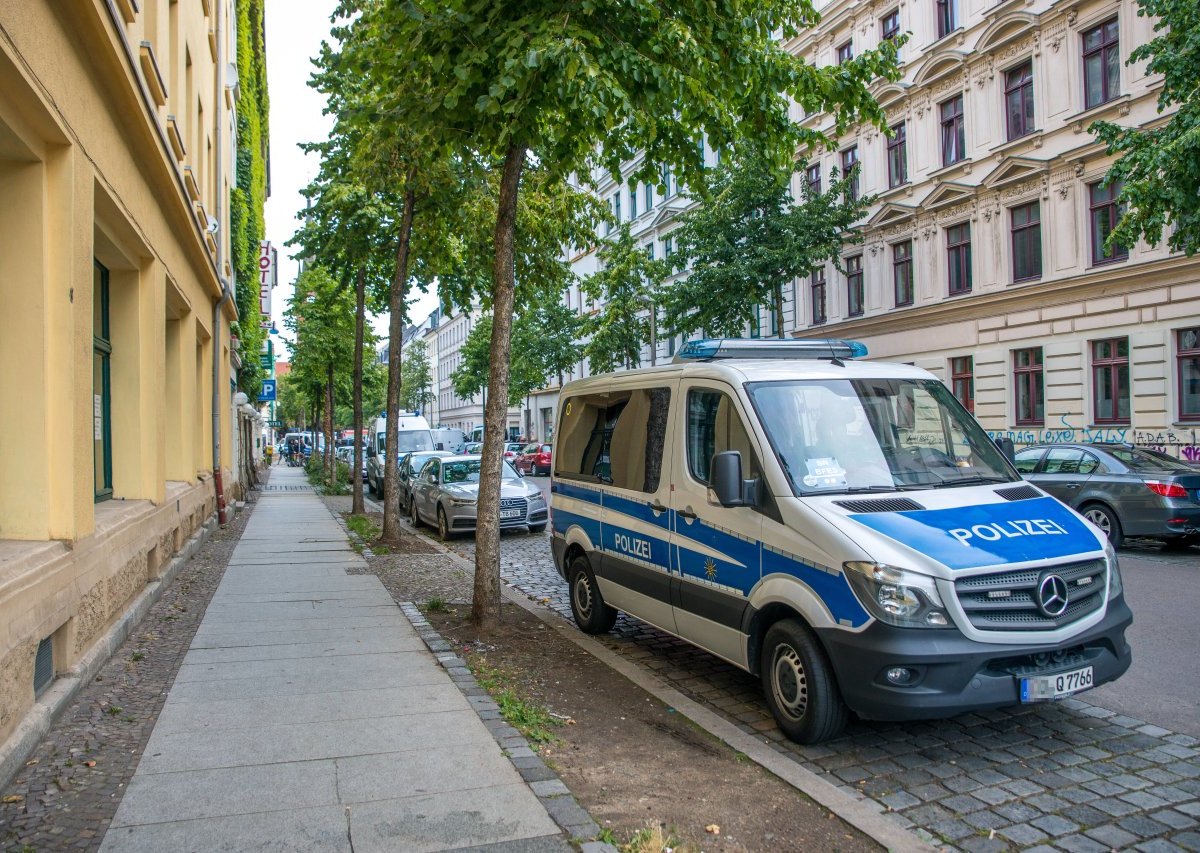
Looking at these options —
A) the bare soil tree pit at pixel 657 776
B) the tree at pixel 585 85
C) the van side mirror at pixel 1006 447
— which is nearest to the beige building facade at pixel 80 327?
the tree at pixel 585 85

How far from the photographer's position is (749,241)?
85.9 ft

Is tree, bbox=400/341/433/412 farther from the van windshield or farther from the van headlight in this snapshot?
the van headlight

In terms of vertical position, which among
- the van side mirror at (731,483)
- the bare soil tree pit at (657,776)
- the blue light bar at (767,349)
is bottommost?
the bare soil tree pit at (657,776)

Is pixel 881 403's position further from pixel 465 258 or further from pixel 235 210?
pixel 235 210

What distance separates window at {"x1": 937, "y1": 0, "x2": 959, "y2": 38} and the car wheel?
17450mm

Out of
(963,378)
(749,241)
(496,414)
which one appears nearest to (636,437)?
(496,414)

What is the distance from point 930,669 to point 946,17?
26044mm

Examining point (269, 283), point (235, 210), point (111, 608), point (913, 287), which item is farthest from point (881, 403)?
point (269, 283)

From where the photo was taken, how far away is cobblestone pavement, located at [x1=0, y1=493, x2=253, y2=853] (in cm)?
374

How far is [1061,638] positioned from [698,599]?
2.13m

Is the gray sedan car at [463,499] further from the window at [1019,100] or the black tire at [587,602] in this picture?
the window at [1019,100]

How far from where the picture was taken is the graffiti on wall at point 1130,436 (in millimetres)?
19078

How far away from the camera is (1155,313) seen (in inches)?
780

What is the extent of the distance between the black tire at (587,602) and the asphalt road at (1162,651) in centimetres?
A: 352
